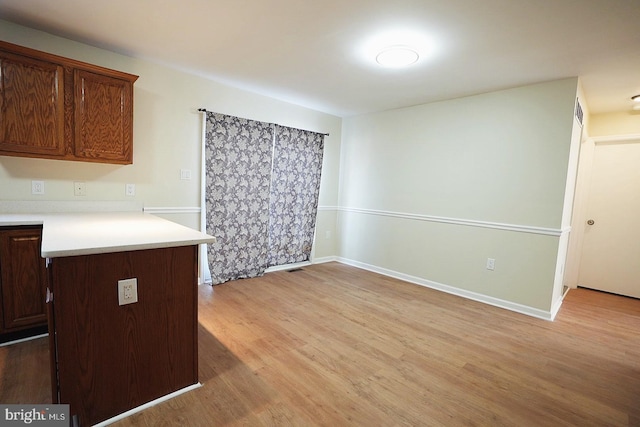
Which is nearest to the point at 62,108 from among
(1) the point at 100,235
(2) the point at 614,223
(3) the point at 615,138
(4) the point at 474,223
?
(1) the point at 100,235

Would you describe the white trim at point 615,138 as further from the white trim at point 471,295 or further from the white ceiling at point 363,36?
the white trim at point 471,295

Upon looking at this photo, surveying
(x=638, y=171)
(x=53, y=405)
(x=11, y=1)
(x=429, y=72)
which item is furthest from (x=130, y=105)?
(x=638, y=171)

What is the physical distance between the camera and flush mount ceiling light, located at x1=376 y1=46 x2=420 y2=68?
240 centimetres

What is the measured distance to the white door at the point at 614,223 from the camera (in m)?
3.83

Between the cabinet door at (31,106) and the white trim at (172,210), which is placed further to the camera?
the white trim at (172,210)

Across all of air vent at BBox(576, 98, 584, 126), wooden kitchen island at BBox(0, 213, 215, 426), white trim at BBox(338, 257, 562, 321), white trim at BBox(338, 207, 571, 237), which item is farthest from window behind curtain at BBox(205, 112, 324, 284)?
air vent at BBox(576, 98, 584, 126)

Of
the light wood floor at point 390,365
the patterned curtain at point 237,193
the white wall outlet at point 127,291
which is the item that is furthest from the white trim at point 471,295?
the white wall outlet at point 127,291

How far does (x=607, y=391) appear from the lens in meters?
1.96

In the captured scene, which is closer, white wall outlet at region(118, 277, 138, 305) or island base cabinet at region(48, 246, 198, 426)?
island base cabinet at region(48, 246, 198, 426)

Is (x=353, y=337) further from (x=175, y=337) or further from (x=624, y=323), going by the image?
(x=624, y=323)

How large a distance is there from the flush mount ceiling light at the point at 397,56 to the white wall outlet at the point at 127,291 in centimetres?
244

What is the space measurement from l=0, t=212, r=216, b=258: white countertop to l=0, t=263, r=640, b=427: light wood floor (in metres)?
0.90

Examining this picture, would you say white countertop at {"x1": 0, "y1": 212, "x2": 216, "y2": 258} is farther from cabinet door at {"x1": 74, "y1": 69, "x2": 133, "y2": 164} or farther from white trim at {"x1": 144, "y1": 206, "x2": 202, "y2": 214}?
white trim at {"x1": 144, "y1": 206, "x2": 202, "y2": 214}

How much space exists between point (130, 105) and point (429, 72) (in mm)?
2812
